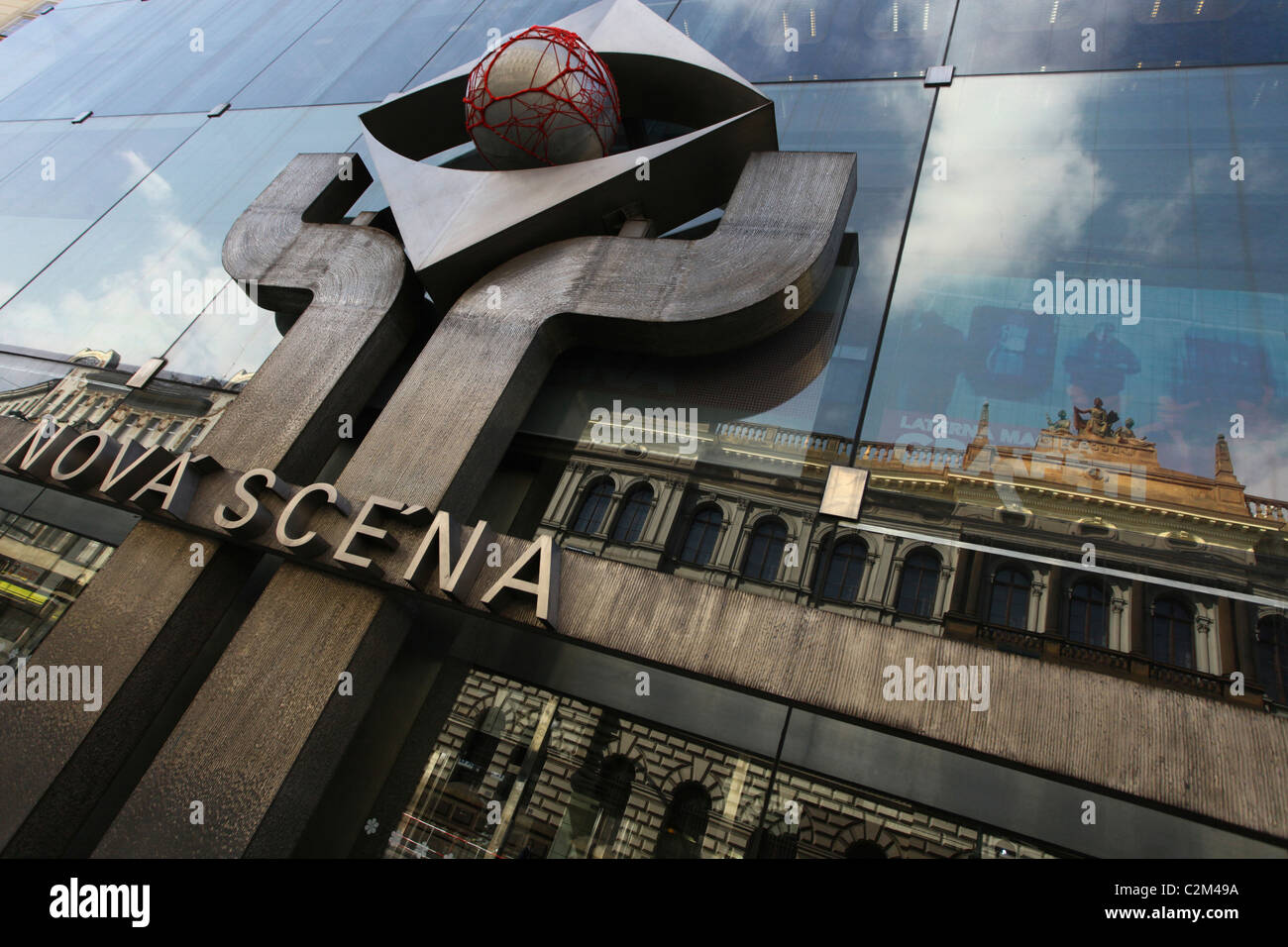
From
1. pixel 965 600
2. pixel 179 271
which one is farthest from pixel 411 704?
pixel 179 271

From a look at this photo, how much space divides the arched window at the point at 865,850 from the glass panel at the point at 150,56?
18606 mm

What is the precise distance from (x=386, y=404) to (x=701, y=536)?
13.6 feet

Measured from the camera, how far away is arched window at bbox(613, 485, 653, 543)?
7.67 m

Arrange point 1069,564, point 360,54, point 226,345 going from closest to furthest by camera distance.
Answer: point 1069,564 < point 226,345 < point 360,54

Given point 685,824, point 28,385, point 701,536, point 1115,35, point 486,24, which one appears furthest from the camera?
point 486,24

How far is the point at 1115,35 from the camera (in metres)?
10.2

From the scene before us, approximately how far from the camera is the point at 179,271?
12.4 meters

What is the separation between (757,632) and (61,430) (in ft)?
26.0

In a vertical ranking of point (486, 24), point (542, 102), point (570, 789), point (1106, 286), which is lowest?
point (570, 789)

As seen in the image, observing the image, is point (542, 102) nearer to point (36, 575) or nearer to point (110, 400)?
point (110, 400)

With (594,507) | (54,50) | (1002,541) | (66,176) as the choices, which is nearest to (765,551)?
(594,507)

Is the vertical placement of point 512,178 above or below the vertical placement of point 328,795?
above

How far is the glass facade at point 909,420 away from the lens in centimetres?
616

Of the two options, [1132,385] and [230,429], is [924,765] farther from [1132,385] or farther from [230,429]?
[230,429]
